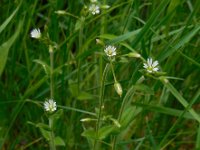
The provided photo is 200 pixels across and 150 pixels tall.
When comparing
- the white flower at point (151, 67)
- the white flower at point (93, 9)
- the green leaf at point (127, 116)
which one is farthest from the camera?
the white flower at point (93, 9)

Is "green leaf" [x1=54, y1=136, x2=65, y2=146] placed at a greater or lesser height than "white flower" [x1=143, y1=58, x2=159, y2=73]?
lesser

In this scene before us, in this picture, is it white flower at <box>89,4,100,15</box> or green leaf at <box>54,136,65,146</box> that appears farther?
white flower at <box>89,4,100,15</box>

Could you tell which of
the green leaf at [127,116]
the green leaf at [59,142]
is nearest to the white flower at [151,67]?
the green leaf at [127,116]

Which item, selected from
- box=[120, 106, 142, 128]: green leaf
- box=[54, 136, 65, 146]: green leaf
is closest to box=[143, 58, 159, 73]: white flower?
box=[120, 106, 142, 128]: green leaf

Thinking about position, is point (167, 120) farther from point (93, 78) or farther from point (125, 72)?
point (93, 78)

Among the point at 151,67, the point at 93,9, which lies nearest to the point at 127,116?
the point at 151,67

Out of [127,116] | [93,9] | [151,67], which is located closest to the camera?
[151,67]

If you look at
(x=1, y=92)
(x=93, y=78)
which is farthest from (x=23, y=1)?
(x=93, y=78)

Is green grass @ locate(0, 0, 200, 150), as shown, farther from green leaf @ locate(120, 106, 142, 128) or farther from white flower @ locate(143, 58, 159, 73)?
white flower @ locate(143, 58, 159, 73)

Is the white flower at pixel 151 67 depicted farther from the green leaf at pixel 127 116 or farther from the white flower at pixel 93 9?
the white flower at pixel 93 9

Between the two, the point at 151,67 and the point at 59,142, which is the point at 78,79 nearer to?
the point at 59,142

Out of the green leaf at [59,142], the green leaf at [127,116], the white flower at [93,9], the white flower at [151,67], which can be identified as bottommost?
the green leaf at [59,142]
